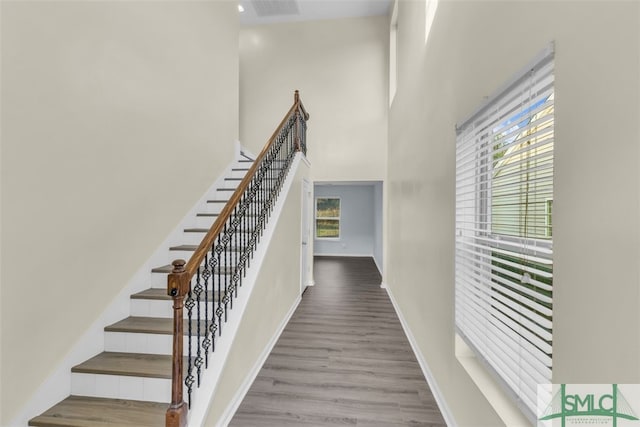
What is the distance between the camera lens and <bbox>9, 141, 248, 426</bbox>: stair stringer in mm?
1830

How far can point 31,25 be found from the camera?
185 centimetres

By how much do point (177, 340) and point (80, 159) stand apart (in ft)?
4.85

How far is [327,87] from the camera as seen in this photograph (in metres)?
6.09

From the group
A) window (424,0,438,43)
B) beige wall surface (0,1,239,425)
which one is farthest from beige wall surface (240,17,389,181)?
window (424,0,438,43)

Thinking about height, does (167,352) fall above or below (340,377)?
above

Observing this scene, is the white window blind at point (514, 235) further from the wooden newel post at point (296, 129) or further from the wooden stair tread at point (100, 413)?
the wooden newel post at point (296, 129)

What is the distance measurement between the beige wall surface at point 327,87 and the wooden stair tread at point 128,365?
4.44 metres

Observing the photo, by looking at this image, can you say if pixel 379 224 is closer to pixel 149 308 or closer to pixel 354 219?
pixel 354 219

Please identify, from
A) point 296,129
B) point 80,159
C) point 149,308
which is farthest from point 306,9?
point 149,308

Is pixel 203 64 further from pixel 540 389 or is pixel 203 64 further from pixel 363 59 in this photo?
pixel 540 389

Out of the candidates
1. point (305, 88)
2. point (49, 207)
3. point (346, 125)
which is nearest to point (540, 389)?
point (49, 207)

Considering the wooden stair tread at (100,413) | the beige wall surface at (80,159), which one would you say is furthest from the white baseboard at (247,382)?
the beige wall surface at (80,159)

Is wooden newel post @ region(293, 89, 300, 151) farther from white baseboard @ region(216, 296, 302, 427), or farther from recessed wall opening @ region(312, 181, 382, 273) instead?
recessed wall opening @ region(312, 181, 382, 273)

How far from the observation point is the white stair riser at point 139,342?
2250 mm
